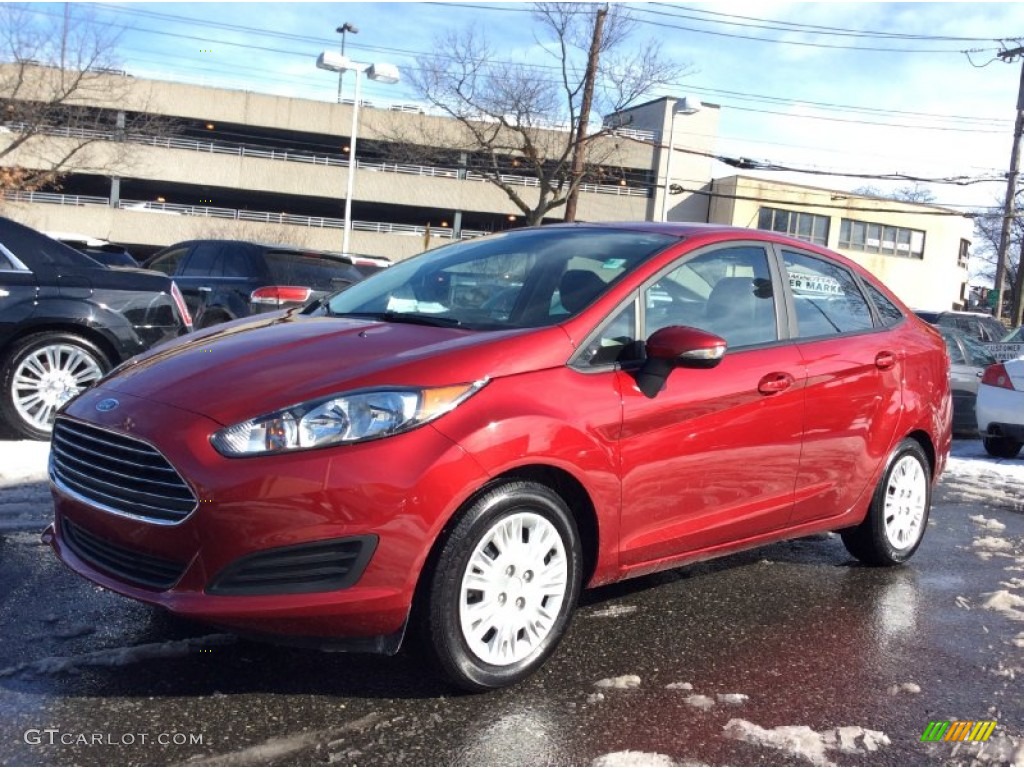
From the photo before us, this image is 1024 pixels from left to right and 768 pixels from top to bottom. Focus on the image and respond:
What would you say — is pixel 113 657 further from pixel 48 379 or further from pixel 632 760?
pixel 48 379

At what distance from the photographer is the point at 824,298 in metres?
4.73

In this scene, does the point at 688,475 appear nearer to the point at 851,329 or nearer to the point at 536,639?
the point at 536,639

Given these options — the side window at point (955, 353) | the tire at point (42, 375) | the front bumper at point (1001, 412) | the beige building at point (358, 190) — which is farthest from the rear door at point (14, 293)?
the beige building at point (358, 190)

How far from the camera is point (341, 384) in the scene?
9.99 ft

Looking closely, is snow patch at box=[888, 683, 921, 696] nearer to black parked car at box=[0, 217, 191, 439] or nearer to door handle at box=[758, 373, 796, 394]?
door handle at box=[758, 373, 796, 394]

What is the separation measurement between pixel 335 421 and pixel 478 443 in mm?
461

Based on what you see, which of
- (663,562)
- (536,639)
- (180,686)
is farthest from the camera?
(663,562)

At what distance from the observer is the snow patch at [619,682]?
10.9 ft

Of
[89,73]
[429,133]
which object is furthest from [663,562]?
[429,133]

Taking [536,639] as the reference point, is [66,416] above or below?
above

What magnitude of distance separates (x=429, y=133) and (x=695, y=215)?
15382mm

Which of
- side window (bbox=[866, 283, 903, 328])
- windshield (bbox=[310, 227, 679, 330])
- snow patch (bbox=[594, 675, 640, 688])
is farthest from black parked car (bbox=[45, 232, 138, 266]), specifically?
snow patch (bbox=[594, 675, 640, 688])

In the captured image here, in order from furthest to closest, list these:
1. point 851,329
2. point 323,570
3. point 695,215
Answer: point 695,215, point 851,329, point 323,570

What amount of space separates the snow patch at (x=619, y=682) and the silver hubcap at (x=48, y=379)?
470 centimetres
